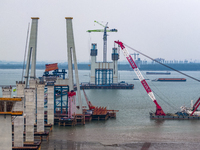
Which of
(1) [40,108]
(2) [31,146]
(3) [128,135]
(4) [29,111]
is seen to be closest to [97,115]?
(3) [128,135]

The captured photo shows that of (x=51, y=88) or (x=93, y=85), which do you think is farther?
(x=93, y=85)

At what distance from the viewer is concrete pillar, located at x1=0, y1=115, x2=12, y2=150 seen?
17.6 metres

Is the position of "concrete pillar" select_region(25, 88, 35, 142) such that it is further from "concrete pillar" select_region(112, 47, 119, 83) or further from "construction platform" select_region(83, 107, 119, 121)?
"concrete pillar" select_region(112, 47, 119, 83)

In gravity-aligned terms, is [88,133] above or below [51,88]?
below

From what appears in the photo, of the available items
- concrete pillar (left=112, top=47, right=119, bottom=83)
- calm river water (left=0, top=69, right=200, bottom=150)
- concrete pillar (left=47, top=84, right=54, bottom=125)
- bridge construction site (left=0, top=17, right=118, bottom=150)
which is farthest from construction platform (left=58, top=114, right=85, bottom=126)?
concrete pillar (left=112, top=47, right=119, bottom=83)

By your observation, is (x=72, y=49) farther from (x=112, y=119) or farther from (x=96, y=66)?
(x=96, y=66)

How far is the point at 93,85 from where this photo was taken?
121750mm

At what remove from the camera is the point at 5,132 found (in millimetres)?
17703

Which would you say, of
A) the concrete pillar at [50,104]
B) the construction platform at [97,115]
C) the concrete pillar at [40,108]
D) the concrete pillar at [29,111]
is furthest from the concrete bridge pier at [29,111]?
the construction platform at [97,115]

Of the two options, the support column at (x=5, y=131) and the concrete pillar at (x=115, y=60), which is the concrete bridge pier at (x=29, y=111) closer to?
the support column at (x=5, y=131)

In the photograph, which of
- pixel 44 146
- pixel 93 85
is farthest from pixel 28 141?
pixel 93 85

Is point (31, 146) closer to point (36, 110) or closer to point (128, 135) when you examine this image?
point (128, 135)

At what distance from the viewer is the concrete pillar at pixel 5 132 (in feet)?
57.9

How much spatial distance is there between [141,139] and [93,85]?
81636 millimetres
